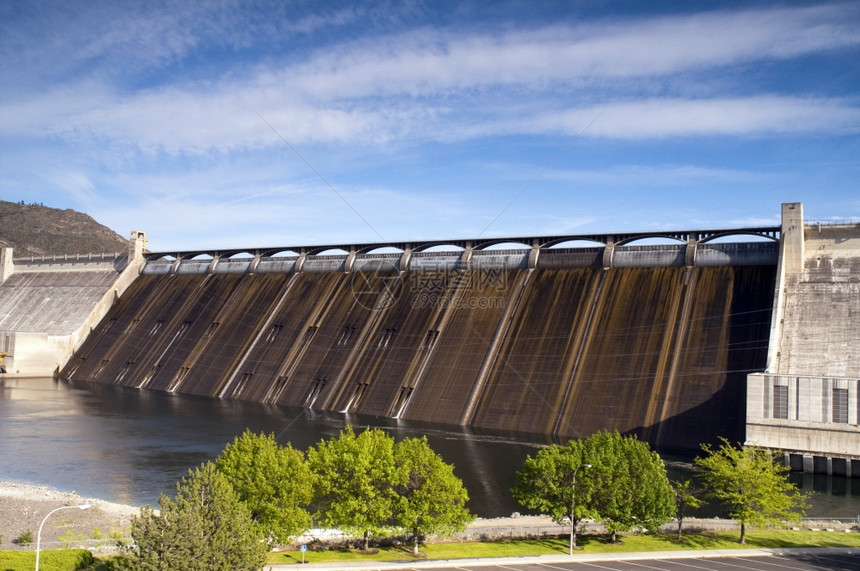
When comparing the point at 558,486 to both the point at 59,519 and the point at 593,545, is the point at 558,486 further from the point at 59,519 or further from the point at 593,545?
the point at 59,519

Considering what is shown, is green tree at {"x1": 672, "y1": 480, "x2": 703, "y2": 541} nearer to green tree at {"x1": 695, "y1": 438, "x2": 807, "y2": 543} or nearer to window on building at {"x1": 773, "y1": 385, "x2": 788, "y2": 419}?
green tree at {"x1": 695, "y1": 438, "x2": 807, "y2": 543}

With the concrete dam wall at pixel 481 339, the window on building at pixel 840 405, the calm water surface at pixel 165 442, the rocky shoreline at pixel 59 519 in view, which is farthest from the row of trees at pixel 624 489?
the rocky shoreline at pixel 59 519

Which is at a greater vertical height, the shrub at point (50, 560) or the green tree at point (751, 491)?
the green tree at point (751, 491)

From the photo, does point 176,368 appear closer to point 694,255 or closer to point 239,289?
point 239,289

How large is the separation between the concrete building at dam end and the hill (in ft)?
265

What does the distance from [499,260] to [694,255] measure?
16.3 metres

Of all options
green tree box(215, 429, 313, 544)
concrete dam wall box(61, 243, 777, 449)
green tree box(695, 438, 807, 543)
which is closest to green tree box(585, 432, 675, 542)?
green tree box(695, 438, 807, 543)

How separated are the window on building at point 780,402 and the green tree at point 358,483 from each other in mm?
21570

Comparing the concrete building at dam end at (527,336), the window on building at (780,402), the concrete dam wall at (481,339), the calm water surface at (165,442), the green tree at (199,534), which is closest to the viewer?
the green tree at (199,534)

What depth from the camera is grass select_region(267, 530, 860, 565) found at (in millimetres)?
24953

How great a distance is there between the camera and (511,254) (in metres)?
61.7

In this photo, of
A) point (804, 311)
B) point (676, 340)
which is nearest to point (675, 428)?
point (676, 340)

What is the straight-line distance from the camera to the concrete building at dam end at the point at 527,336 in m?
41.8

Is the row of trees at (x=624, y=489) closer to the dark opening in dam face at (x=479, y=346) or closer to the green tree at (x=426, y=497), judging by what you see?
the green tree at (x=426, y=497)
